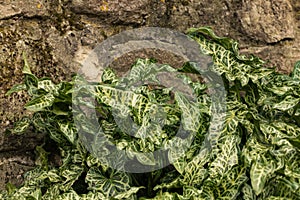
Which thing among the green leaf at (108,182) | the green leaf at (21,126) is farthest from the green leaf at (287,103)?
the green leaf at (21,126)

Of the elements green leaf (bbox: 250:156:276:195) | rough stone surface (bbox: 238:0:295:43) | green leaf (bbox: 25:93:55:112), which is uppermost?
rough stone surface (bbox: 238:0:295:43)

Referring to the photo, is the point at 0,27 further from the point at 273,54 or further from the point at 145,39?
the point at 273,54

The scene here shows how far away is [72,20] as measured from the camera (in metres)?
2.07

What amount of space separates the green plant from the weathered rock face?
17 cm

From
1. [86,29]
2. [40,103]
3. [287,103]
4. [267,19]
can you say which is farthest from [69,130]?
[267,19]

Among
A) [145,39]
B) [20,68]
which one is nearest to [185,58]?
[145,39]

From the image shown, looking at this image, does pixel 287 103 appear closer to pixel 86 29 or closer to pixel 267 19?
pixel 267 19

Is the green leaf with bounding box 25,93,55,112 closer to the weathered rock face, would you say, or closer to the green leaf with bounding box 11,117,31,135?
the green leaf with bounding box 11,117,31,135

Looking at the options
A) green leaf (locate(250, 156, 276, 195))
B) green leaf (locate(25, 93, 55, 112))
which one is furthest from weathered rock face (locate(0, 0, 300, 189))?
green leaf (locate(250, 156, 276, 195))

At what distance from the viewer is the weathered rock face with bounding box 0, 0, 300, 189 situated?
1.96 m

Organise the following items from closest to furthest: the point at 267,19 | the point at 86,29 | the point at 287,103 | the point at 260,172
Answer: the point at 260,172 → the point at 287,103 → the point at 86,29 → the point at 267,19

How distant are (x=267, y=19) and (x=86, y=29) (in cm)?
69

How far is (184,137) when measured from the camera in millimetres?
1734

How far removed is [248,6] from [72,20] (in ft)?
2.17
